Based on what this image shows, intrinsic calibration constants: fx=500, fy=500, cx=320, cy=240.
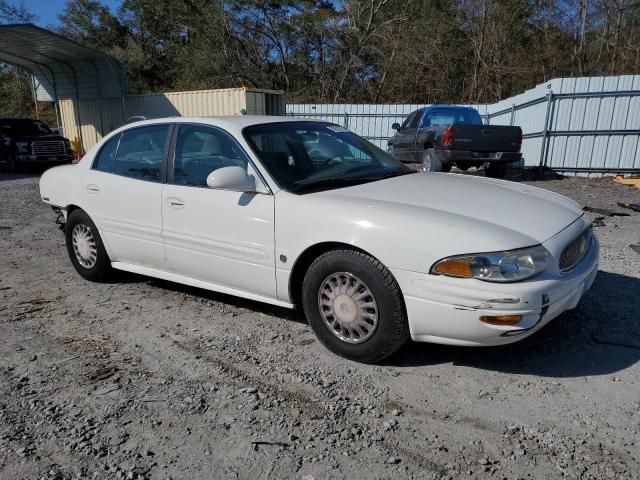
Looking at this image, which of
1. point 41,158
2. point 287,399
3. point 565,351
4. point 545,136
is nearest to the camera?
point 287,399

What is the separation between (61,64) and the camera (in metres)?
19.8

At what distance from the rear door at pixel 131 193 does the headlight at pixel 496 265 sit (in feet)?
7.91

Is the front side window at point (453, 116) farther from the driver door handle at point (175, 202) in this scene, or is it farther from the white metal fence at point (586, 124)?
the driver door handle at point (175, 202)

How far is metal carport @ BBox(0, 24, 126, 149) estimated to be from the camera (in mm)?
15758

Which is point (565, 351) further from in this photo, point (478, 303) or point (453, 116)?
point (453, 116)

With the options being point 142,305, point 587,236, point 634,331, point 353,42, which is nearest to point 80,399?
point 142,305

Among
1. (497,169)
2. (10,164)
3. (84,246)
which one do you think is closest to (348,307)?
(84,246)

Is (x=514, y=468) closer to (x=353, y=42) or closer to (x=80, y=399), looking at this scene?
(x=80, y=399)

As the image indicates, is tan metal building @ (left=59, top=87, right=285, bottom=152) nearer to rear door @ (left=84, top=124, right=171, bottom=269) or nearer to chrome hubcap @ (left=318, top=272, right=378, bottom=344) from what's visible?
rear door @ (left=84, top=124, right=171, bottom=269)

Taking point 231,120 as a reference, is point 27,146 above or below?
below

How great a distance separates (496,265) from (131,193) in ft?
9.92

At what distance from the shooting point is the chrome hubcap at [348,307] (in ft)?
10.2

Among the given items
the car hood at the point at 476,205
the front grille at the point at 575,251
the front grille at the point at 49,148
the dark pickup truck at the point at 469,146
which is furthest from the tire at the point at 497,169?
the front grille at the point at 49,148

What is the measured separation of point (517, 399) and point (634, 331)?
1413mm
